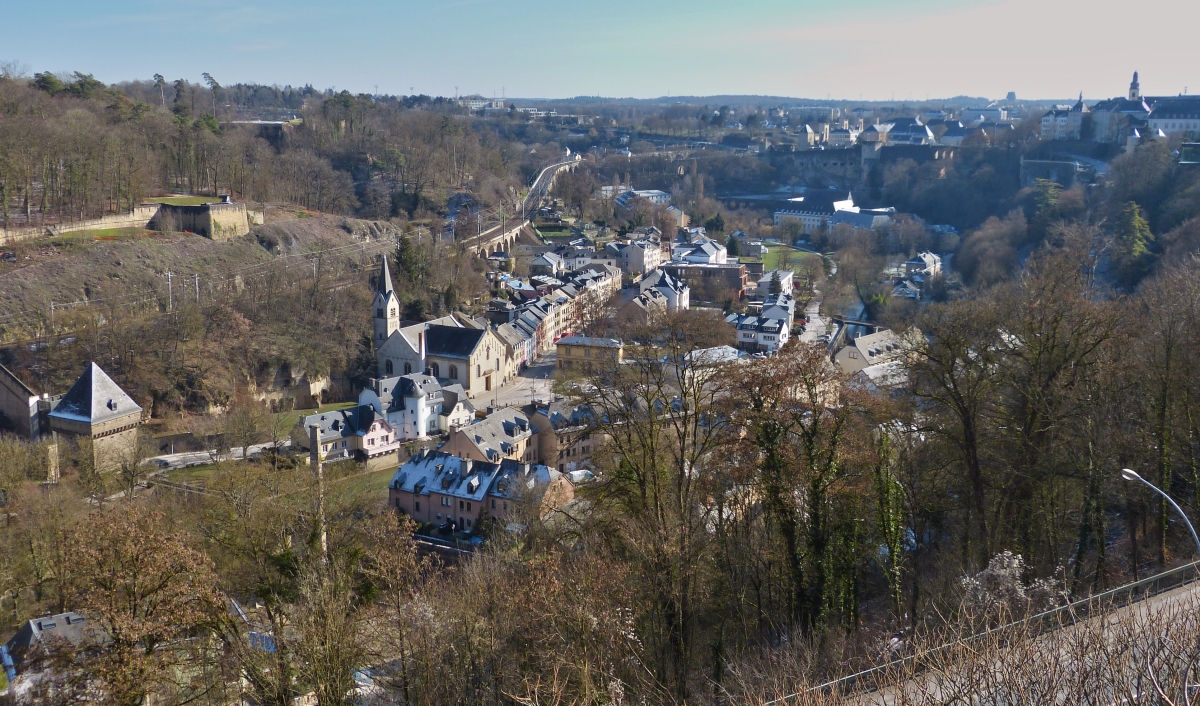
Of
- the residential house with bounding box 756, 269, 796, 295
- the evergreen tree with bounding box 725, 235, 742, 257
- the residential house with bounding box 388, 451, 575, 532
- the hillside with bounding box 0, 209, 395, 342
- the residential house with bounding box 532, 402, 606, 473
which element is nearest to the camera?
the residential house with bounding box 388, 451, 575, 532

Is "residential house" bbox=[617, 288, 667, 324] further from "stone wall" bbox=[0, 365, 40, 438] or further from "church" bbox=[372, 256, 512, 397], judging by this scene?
"stone wall" bbox=[0, 365, 40, 438]

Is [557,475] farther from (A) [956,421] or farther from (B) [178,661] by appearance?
(B) [178,661]

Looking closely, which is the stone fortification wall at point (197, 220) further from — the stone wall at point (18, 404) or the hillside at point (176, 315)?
the stone wall at point (18, 404)

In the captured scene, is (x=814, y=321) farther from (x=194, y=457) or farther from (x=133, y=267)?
(x=133, y=267)

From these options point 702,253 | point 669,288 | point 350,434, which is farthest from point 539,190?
point 350,434

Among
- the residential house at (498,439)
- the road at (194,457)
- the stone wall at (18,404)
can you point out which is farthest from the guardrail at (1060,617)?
the stone wall at (18,404)

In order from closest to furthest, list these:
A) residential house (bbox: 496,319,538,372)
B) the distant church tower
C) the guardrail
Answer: the guardrail
the distant church tower
residential house (bbox: 496,319,538,372)

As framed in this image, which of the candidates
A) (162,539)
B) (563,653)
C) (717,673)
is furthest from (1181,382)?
(162,539)

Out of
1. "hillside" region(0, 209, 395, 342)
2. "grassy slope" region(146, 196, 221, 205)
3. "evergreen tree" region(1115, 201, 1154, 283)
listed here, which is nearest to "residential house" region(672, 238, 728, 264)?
"hillside" region(0, 209, 395, 342)
